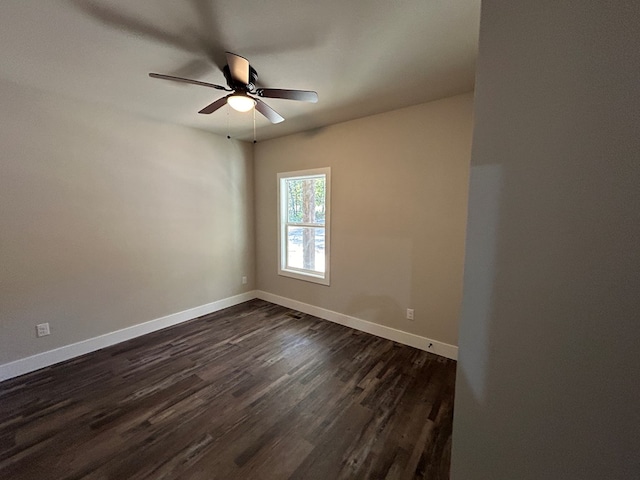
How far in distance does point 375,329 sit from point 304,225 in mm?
1781

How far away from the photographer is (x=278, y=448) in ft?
5.24

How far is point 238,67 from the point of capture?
1.68 meters

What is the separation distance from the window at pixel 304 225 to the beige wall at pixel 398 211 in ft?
0.44

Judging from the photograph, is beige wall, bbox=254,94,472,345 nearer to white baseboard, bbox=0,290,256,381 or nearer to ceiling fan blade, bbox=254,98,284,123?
ceiling fan blade, bbox=254,98,284,123

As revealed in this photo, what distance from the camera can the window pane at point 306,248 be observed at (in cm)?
378

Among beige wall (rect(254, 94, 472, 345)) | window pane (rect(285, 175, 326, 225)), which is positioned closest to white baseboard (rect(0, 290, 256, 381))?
beige wall (rect(254, 94, 472, 345))

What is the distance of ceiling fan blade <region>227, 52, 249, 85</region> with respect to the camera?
160 cm

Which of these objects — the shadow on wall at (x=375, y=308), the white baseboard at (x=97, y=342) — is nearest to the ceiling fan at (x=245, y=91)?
the shadow on wall at (x=375, y=308)

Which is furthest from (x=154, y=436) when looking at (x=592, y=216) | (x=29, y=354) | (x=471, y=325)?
(x=592, y=216)

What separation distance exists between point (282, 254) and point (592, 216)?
145 inches

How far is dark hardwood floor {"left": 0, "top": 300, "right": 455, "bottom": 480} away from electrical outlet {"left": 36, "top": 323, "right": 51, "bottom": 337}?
1.13 ft

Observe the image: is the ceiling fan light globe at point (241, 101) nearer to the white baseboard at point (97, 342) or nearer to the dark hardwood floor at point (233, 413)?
the dark hardwood floor at point (233, 413)

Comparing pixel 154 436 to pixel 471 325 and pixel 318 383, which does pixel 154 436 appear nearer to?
pixel 318 383

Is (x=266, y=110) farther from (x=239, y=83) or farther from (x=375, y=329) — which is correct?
(x=375, y=329)
